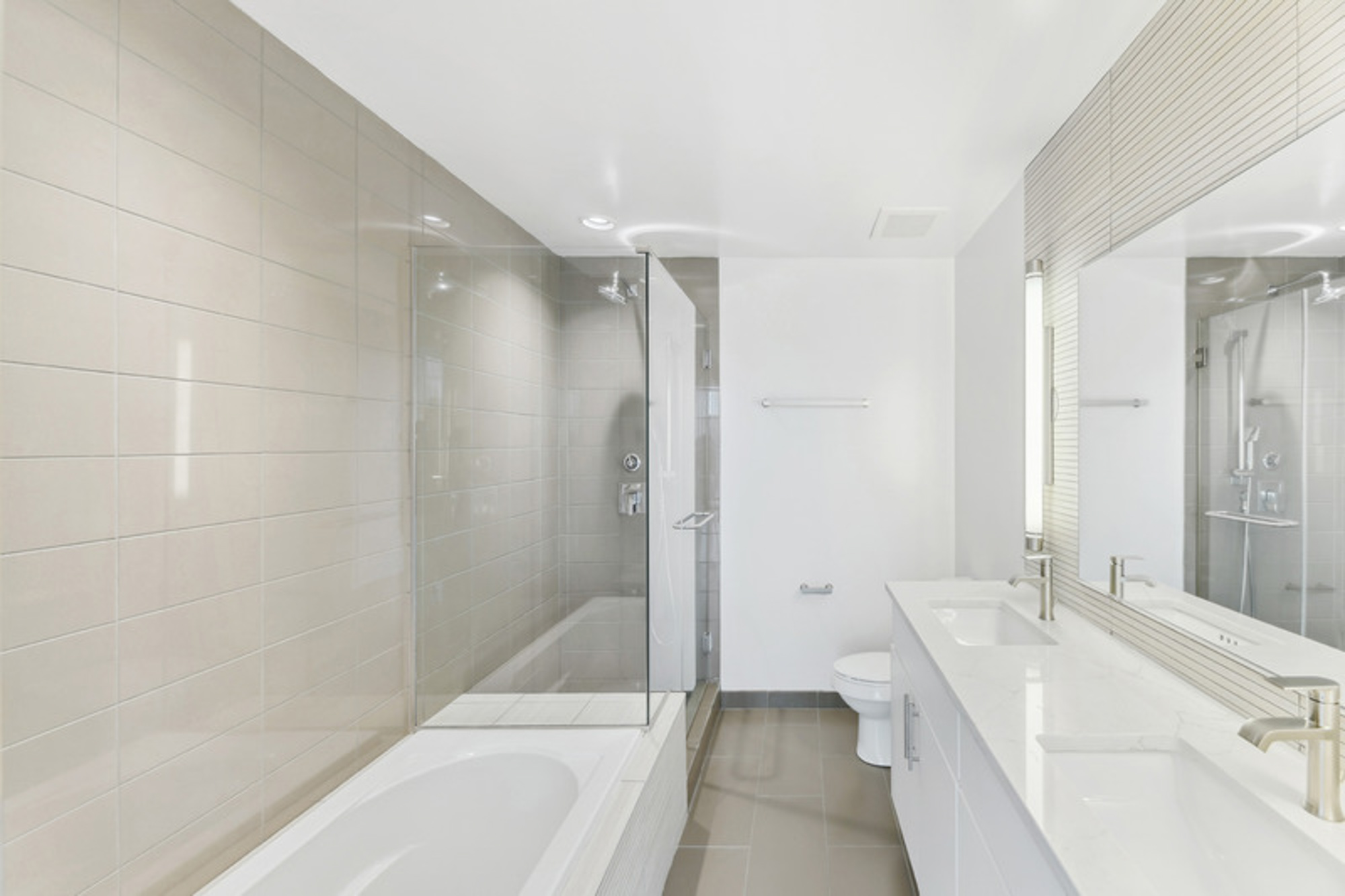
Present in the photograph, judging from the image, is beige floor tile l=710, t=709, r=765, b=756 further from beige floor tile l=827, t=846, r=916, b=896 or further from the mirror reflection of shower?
the mirror reflection of shower

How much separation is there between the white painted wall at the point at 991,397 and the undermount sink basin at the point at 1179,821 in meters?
1.36

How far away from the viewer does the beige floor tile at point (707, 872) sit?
7.03 ft

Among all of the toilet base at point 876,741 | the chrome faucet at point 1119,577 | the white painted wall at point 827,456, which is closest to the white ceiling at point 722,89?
the white painted wall at point 827,456

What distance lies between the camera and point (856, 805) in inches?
103

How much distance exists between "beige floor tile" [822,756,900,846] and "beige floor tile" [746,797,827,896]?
2.4 inches

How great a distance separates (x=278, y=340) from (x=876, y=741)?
9.12 ft

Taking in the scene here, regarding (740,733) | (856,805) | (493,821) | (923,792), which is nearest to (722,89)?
(923,792)

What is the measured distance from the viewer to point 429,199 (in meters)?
2.27

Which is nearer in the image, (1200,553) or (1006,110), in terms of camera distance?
(1200,553)

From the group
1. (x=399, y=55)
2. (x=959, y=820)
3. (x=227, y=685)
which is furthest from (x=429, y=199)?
(x=959, y=820)

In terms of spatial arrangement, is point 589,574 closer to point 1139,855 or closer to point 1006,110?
point 1139,855

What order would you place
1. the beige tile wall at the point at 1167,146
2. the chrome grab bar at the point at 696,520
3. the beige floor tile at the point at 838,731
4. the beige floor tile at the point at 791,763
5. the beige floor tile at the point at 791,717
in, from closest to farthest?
the beige tile wall at the point at 1167,146 < the beige floor tile at the point at 791,763 < the chrome grab bar at the point at 696,520 < the beige floor tile at the point at 838,731 < the beige floor tile at the point at 791,717

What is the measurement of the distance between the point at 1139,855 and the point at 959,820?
1.49 ft

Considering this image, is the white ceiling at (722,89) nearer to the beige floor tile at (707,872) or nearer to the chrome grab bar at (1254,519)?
the chrome grab bar at (1254,519)
